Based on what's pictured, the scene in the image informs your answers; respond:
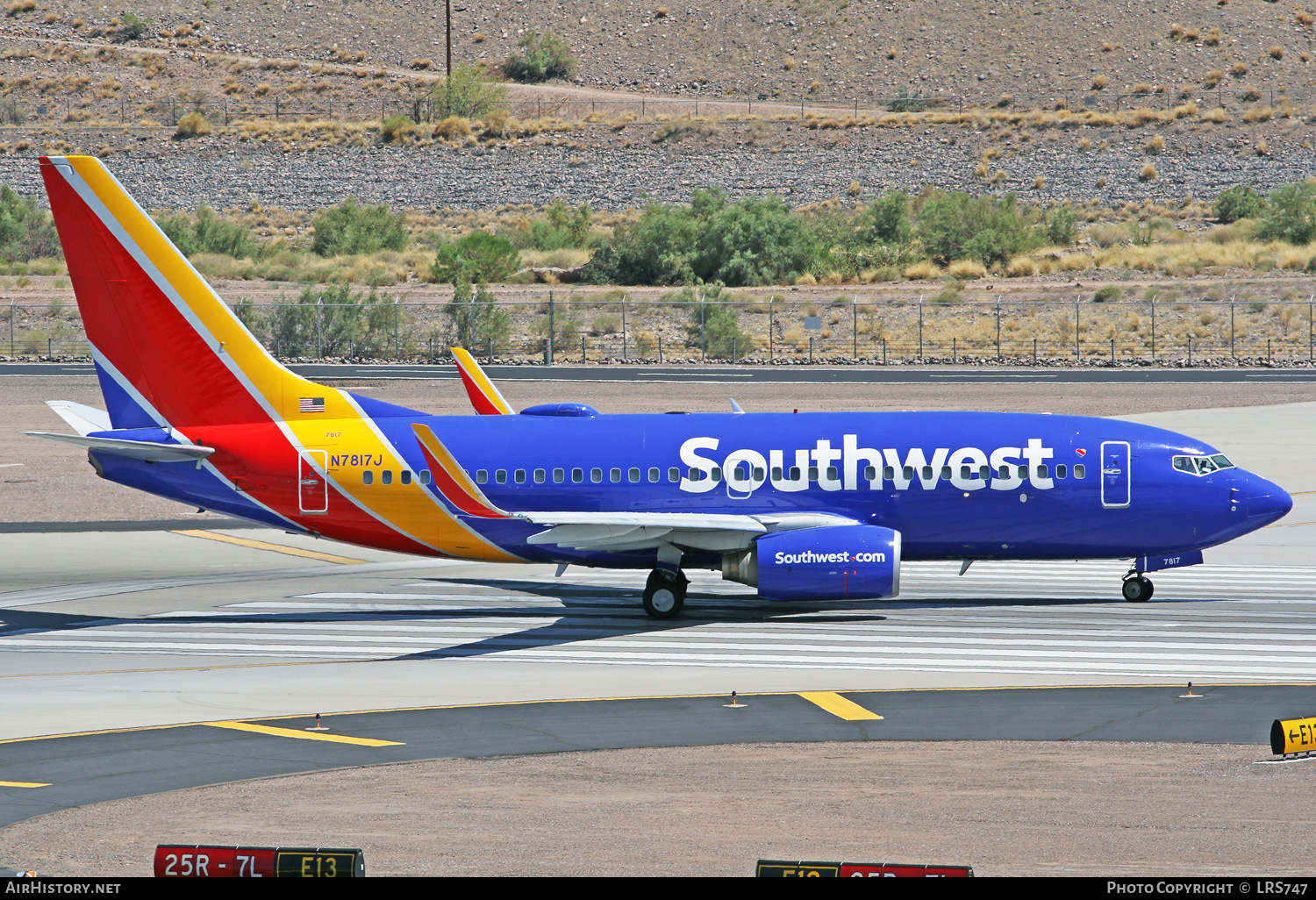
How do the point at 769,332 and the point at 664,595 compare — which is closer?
the point at 664,595

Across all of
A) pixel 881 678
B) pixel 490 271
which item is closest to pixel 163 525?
pixel 881 678

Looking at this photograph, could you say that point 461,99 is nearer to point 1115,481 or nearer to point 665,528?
point 665,528

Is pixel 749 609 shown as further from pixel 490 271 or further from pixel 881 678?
pixel 490 271

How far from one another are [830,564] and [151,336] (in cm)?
1522

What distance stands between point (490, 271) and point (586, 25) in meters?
86.6

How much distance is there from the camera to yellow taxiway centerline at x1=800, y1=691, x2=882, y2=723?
77.2 ft

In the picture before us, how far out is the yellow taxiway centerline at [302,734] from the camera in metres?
22.2

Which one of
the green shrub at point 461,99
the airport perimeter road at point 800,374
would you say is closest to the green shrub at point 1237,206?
the airport perimeter road at point 800,374

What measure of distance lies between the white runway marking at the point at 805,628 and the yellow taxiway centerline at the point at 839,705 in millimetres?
2187

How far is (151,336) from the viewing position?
33.4 metres

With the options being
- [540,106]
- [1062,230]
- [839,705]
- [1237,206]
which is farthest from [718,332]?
[540,106]

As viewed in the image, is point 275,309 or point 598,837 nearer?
point 598,837

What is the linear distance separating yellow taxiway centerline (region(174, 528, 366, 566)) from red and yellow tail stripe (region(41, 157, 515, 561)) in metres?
8.46

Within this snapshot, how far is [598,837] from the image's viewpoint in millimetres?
17188
